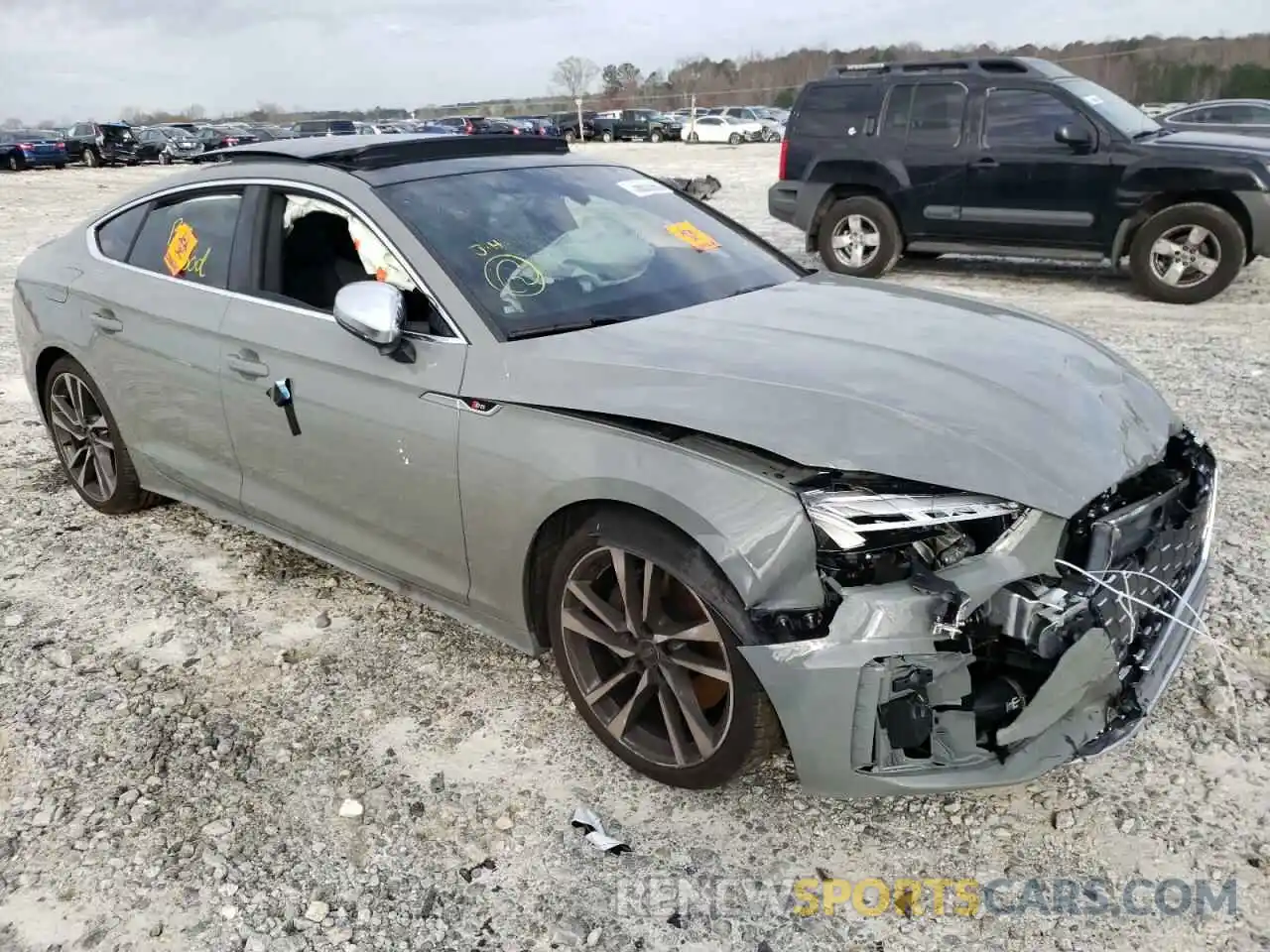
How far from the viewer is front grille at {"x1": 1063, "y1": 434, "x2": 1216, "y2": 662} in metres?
2.36

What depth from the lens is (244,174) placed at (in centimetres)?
379

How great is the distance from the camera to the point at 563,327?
3002 mm

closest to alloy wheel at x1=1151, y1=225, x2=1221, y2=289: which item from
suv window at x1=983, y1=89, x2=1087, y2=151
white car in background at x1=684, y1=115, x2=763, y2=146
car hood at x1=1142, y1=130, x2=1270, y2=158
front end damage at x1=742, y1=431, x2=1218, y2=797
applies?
car hood at x1=1142, y1=130, x2=1270, y2=158

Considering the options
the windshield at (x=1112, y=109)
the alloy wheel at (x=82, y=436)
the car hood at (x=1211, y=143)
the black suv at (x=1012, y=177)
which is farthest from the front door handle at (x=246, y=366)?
the windshield at (x=1112, y=109)

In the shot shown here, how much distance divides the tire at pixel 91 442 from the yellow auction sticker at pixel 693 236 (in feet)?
8.50

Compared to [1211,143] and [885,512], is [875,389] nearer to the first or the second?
[885,512]

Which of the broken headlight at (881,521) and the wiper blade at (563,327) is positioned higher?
the wiper blade at (563,327)

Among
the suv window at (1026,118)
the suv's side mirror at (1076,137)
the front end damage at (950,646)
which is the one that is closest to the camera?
the front end damage at (950,646)

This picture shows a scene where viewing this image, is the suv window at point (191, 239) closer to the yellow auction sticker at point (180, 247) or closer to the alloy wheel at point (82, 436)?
the yellow auction sticker at point (180, 247)

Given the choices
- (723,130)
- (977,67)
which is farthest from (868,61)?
(977,67)

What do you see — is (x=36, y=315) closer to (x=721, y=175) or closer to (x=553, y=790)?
(x=553, y=790)

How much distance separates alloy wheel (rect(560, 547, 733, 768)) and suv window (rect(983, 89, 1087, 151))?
7.89 meters

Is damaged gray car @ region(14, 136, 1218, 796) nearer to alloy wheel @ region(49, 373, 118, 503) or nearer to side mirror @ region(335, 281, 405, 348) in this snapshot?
side mirror @ region(335, 281, 405, 348)

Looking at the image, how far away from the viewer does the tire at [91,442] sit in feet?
14.6
